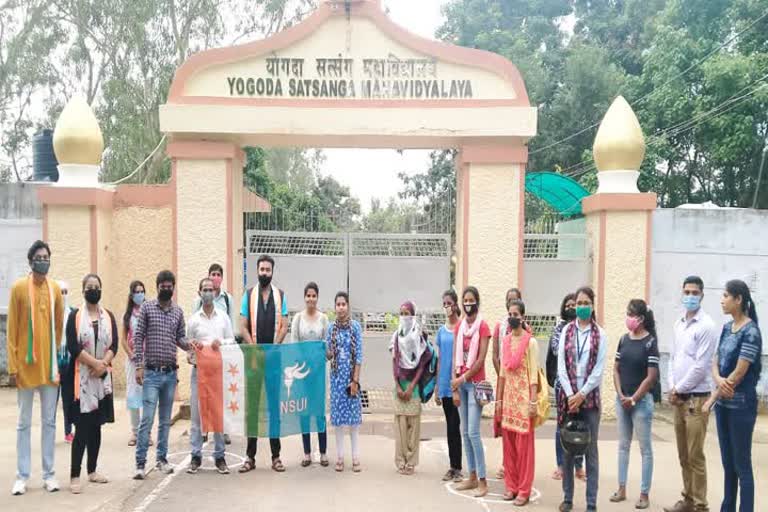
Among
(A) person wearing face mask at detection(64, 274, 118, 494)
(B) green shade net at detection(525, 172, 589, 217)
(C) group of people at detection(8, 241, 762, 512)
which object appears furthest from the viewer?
(B) green shade net at detection(525, 172, 589, 217)

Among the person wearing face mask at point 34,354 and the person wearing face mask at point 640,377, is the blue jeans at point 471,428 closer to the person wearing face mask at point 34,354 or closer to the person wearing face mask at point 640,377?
the person wearing face mask at point 640,377

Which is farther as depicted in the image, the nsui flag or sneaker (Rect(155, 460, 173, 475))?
the nsui flag

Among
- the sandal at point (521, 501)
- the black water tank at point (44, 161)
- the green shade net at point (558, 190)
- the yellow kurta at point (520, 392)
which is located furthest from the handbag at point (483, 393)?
the black water tank at point (44, 161)

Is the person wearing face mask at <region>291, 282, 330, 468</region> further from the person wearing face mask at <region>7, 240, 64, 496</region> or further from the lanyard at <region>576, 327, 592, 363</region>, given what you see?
the lanyard at <region>576, 327, 592, 363</region>

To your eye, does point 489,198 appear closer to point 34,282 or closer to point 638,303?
point 638,303

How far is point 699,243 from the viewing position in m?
10.0

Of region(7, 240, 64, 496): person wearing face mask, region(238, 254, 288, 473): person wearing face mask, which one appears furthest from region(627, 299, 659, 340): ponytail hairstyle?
region(7, 240, 64, 496): person wearing face mask

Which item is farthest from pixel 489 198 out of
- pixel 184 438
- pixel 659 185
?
pixel 659 185

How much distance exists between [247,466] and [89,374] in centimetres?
163

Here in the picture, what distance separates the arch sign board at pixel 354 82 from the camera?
30.7ft

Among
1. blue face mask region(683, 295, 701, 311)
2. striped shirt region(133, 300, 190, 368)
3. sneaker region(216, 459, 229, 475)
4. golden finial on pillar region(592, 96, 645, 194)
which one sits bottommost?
sneaker region(216, 459, 229, 475)

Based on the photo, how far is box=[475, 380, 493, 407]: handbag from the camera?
618 cm

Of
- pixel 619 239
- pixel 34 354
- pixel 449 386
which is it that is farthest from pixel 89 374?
pixel 619 239

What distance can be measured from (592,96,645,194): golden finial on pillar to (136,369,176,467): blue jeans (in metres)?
5.93
